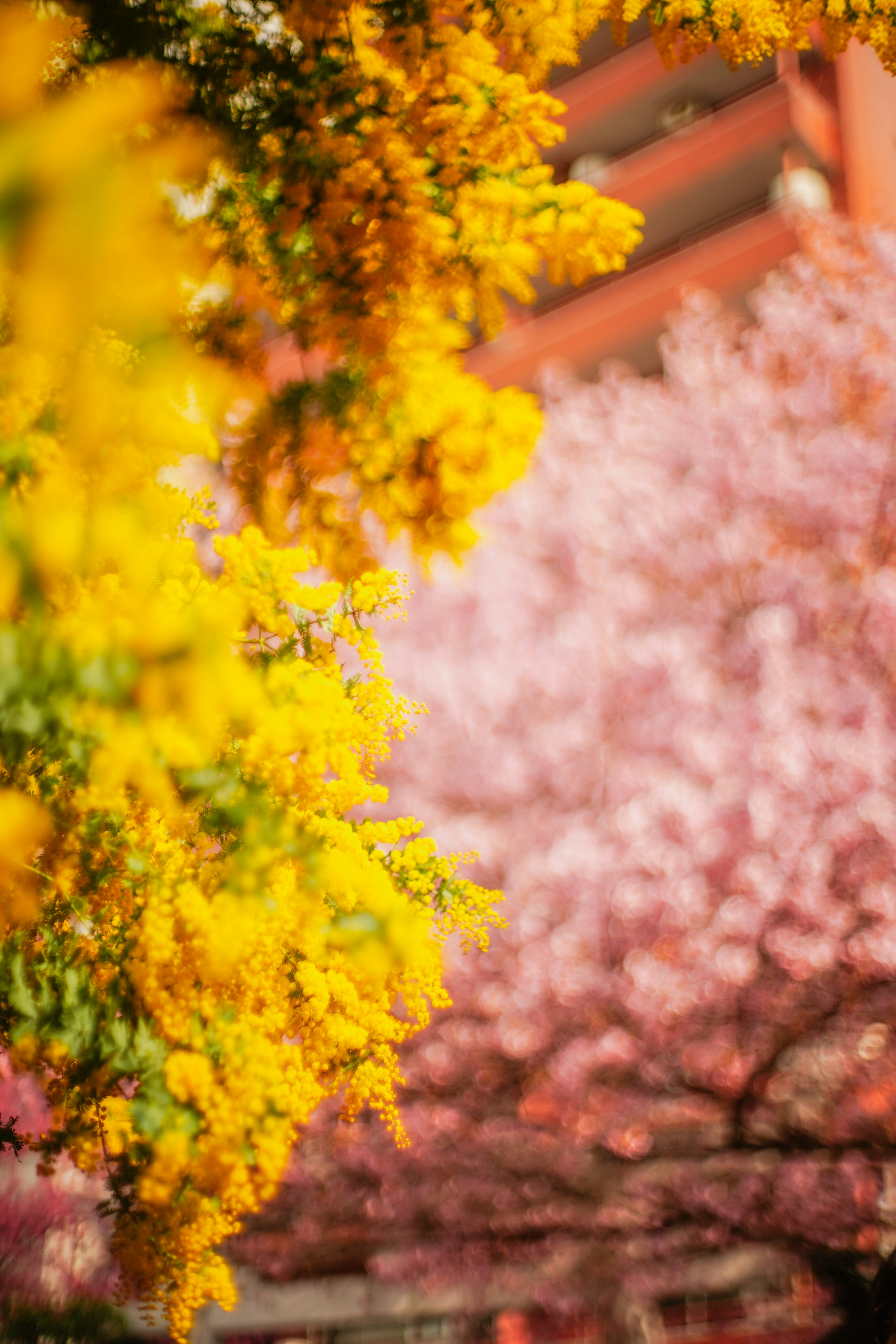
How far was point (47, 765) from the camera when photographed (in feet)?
5.16

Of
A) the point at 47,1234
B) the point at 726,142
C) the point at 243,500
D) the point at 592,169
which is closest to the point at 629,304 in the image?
the point at 726,142

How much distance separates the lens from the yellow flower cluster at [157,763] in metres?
1.10

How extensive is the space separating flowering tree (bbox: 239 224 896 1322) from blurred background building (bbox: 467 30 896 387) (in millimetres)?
3103

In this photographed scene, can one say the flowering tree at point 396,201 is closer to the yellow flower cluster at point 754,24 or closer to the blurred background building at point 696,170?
the yellow flower cluster at point 754,24

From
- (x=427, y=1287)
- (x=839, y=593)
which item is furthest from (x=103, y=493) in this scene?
(x=427, y=1287)

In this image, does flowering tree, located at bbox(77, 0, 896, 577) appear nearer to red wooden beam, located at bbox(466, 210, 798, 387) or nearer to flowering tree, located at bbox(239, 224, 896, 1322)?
flowering tree, located at bbox(239, 224, 896, 1322)

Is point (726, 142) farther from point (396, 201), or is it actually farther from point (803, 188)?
point (396, 201)

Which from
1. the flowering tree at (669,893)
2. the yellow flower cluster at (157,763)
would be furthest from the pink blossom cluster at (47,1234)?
the yellow flower cluster at (157,763)

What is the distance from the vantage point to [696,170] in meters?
9.82

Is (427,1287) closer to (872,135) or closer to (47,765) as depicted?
(47,765)

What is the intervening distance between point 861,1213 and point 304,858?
449 centimetres

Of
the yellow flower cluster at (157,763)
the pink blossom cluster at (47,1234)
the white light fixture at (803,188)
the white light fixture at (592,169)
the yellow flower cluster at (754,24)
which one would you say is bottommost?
the pink blossom cluster at (47,1234)

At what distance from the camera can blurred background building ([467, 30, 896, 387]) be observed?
9180 millimetres

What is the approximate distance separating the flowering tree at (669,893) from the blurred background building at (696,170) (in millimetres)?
3103
